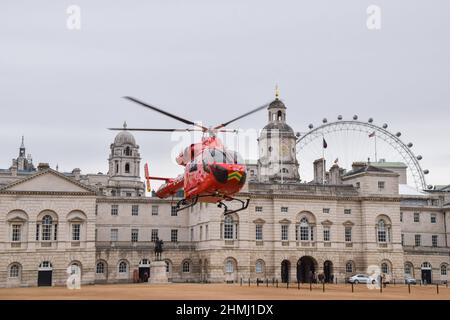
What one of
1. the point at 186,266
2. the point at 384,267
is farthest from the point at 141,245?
the point at 384,267

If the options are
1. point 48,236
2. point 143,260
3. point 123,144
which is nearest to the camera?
point 48,236

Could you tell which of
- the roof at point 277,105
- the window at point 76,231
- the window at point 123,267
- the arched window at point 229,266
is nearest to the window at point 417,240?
the roof at point 277,105

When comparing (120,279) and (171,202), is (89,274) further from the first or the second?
(171,202)

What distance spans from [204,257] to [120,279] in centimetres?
969

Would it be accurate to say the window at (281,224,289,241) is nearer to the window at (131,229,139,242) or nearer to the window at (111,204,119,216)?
the window at (131,229,139,242)

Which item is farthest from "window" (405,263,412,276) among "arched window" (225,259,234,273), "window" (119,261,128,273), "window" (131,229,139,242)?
"window" (119,261,128,273)

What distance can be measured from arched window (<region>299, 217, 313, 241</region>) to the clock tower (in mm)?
26167

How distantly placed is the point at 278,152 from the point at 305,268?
104 feet

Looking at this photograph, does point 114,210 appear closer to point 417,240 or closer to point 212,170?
point 417,240

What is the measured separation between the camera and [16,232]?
70.1 m

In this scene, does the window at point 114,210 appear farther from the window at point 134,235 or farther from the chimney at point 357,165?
the chimney at point 357,165

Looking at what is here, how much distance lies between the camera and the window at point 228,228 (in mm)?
74000
